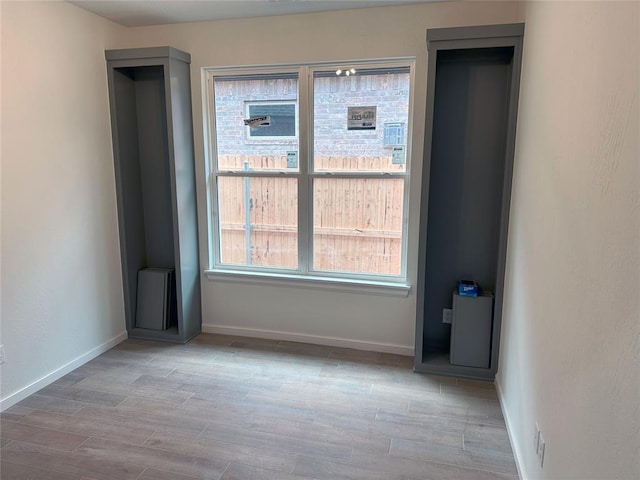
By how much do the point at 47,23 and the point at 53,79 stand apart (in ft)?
1.11

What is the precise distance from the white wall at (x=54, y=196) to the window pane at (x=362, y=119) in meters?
1.67

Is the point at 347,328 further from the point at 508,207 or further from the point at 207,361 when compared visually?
the point at 508,207

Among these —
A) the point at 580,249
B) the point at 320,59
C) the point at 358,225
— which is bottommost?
the point at 358,225

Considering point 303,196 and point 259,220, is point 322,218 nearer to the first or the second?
point 303,196

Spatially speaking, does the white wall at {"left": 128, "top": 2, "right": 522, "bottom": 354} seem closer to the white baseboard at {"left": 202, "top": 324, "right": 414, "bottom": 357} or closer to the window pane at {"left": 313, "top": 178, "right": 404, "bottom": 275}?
the white baseboard at {"left": 202, "top": 324, "right": 414, "bottom": 357}

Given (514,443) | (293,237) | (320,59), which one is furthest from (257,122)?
(514,443)

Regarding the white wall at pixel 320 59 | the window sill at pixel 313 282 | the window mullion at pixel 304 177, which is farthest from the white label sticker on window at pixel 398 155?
the window sill at pixel 313 282

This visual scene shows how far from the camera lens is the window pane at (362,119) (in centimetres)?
306

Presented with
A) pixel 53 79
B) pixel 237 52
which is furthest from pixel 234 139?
pixel 53 79

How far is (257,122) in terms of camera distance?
336 centimetres

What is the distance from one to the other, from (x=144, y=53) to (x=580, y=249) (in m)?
3.10

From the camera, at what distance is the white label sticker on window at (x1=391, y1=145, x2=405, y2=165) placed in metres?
3.11

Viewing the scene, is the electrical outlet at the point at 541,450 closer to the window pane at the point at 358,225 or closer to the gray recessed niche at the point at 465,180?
the gray recessed niche at the point at 465,180

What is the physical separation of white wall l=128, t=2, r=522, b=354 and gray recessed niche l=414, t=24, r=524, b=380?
0.15 m
